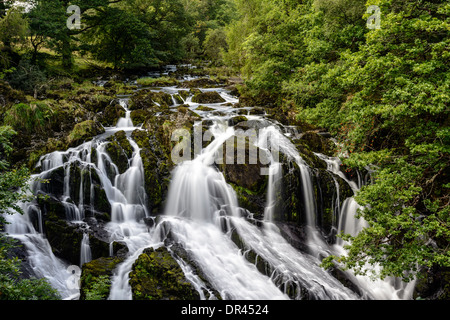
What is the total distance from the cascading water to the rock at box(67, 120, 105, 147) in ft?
1.32

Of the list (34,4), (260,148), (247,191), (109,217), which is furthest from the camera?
(34,4)

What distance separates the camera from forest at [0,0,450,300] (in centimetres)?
648

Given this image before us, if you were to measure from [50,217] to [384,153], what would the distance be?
11162 millimetres

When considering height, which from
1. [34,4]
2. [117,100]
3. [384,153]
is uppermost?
[34,4]

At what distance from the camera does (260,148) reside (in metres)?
11.5

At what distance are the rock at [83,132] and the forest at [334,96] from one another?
123 millimetres

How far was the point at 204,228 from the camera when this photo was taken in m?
9.78

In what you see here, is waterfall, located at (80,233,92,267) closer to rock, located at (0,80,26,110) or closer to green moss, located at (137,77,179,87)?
rock, located at (0,80,26,110)

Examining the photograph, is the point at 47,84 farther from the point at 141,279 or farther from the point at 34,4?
the point at 141,279

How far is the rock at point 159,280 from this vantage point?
21.8 ft

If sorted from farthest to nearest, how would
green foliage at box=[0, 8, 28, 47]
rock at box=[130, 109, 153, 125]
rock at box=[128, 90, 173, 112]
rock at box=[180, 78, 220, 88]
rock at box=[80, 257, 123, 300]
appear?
rock at box=[180, 78, 220, 88]
rock at box=[128, 90, 173, 112]
rock at box=[130, 109, 153, 125]
green foliage at box=[0, 8, 28, 47]
rock at box=[80, 257, 123, 300]

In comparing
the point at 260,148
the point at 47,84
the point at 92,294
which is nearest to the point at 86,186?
the point at 92,294

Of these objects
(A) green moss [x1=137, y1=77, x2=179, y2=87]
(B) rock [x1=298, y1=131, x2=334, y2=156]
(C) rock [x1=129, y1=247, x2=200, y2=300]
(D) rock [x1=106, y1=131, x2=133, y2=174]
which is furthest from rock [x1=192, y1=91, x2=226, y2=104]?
(C) rock [x1=129, y1=247, x2=200, y2=300]

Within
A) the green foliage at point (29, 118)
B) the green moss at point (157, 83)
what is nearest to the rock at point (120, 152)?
the green foliage at point (29, 118)
